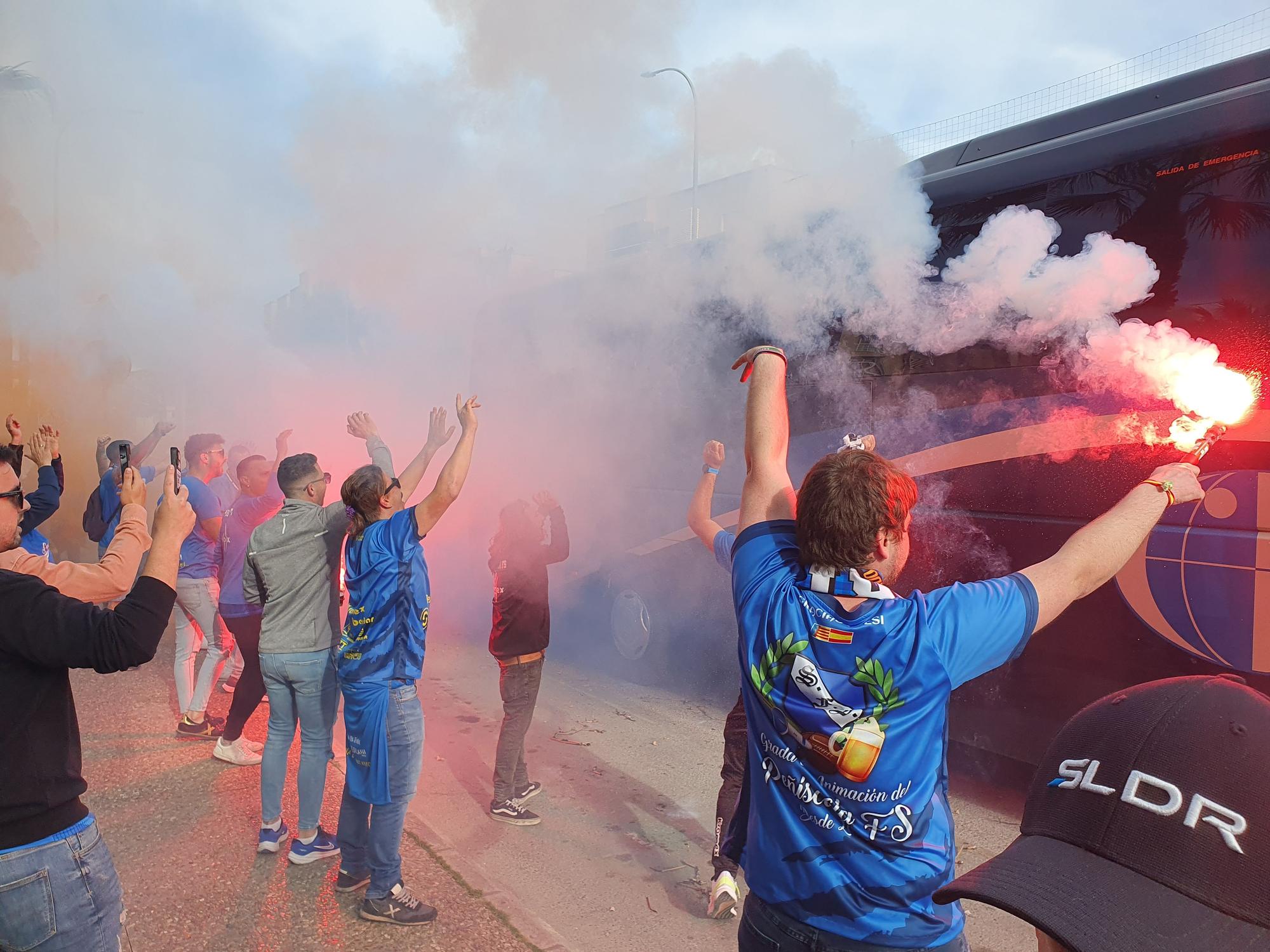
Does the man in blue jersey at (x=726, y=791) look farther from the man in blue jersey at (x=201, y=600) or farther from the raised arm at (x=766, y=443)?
the man in blue jersey at (x=201, y=600)

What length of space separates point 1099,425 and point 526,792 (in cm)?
329

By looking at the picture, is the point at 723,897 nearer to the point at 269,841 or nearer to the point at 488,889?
the point at 488,889

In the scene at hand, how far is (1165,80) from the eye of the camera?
4148 mm

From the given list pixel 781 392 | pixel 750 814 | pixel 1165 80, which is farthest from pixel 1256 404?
pixel 750 814

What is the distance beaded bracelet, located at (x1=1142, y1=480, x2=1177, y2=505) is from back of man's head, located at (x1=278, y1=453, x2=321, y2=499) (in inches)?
126

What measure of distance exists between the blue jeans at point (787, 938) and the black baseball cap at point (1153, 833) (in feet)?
1.85

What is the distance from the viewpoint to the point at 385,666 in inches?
135

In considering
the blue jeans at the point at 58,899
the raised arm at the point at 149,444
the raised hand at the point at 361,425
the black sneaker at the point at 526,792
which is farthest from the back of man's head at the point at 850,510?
the raised arm at the point at 149,444

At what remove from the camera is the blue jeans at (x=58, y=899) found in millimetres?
1893

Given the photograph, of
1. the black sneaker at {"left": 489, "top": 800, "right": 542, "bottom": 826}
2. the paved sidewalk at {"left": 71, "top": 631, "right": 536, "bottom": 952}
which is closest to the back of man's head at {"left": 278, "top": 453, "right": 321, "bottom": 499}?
the paved sidewalk at {"left": 71, "top": 631, "right": 536, "bottom": 952}

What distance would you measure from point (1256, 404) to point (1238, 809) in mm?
3502

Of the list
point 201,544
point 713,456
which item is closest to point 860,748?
point 713,456

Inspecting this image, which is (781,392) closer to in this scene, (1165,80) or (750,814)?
Result: (750,814)

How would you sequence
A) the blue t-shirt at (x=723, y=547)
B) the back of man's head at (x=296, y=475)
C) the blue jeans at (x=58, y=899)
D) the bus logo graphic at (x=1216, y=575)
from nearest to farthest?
the blue jeans at (x=58, y=899) → the blue t-shirt at (x=723, y=547) → the bus logo graphic at (x=1216, y=575) → the back of man's head at (x=296, y=475)
